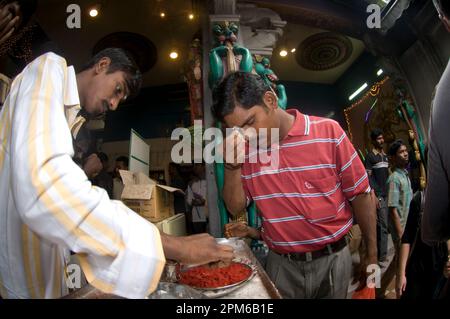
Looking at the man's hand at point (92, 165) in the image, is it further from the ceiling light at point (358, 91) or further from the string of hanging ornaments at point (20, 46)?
the ceiling light at point (358, 91)

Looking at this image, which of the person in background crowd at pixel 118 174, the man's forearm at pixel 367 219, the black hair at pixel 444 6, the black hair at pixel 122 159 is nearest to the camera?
the black hair at pixel 444 6

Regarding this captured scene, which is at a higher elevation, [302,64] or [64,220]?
[302,64]

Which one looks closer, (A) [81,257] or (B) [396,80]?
(A) [81,257]

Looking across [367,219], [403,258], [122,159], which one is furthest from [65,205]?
[122,159]

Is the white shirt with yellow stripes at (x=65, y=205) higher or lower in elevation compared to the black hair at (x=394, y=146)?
lower

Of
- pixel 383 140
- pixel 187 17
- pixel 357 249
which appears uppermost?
pixel 187 17

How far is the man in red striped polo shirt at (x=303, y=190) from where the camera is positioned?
1.17 m

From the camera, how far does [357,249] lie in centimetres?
136

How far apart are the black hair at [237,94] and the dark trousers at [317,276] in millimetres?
805

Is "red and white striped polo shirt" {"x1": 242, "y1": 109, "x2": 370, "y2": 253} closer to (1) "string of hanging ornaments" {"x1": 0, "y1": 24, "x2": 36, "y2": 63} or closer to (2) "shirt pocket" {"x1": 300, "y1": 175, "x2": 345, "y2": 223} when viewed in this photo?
(2) "shirt pocket" {"x1": 300, "y1": 175, "x2": 345, "y2": 223}

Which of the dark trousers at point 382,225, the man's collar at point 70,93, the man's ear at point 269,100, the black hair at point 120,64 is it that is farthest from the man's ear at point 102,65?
the dark trousers at point 382,225
